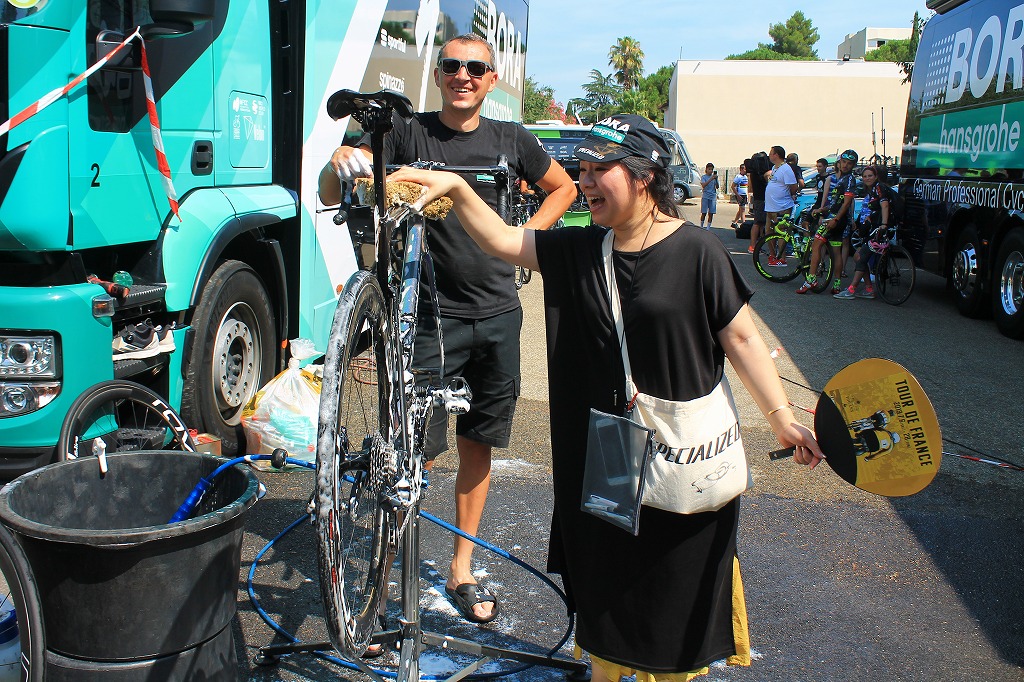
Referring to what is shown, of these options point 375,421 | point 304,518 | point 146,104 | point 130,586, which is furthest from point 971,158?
point 130,586

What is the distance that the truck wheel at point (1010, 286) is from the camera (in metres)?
9.18

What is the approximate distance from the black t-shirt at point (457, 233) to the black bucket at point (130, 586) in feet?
3.92

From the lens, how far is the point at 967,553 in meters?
4.21

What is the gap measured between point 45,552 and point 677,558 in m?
1.62

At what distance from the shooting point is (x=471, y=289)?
343 centimetres

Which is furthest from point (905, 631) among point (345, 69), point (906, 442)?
point (345, 69)

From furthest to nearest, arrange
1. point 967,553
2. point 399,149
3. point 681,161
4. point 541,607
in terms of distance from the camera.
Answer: point 681,161
point 967,553
point 541,607
point 399,149

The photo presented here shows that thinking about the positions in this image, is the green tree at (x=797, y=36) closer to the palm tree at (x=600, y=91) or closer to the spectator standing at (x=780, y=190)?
the palm tree at (x=600, y=91)

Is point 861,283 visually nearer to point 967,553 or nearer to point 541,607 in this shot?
point 967,553

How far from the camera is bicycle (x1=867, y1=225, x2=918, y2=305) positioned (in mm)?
11070

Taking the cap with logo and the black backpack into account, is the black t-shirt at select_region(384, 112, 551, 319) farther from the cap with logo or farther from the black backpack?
the black backpack

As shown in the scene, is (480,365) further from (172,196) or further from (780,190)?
→ (780,190)

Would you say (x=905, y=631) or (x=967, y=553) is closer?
(x=905, y=631)

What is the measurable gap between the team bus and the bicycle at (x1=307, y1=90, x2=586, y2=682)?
838 centimetres
